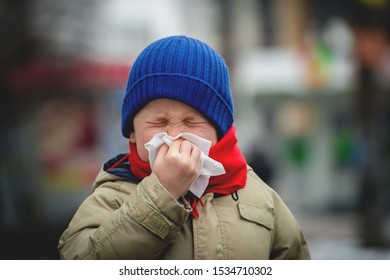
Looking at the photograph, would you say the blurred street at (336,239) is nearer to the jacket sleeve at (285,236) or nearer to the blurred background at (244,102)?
the blurred background at (244,102)

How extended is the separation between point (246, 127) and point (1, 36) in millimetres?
8942

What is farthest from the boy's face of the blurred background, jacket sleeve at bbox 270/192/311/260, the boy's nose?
the blurred background

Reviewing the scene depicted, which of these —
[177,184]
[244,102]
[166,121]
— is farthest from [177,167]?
[244,102]

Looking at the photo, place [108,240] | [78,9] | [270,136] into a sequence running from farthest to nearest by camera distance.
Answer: [270,136] < [78,9] < [108,240]

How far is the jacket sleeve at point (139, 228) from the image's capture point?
64.5 inches

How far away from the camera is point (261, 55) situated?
17.0m

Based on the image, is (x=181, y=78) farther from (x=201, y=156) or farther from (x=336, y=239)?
(x=336, y=239)

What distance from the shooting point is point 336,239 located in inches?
378

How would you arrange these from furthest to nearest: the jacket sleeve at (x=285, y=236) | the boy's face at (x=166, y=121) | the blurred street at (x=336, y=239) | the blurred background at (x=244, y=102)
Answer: the blurred background at (x=244, y=102) < the blurred street at (x=336, y=239) < the jacket sleeve at (x=285, y=236) < the boy's face at (x=166, y=121)

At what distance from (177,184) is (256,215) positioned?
26 cm

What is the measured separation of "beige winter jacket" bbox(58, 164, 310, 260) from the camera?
1.65 m

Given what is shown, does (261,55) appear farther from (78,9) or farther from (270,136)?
(78,9)

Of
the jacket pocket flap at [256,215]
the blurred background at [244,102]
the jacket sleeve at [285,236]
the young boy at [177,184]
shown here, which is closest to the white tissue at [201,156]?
the young boy at [177,184]
